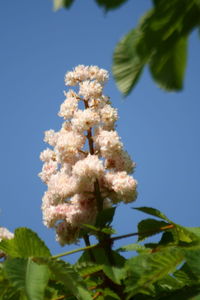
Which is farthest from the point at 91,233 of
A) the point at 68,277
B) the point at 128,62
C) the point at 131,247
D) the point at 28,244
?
the point at 128,62

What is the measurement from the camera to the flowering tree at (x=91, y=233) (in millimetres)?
1771

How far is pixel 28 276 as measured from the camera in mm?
1716

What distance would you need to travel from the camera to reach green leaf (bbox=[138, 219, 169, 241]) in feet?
8.09

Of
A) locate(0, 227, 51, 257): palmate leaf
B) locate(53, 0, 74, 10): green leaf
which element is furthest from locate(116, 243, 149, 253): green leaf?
locate(53, 0, 74, 10): green leaf

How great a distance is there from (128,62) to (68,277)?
4.57 ft

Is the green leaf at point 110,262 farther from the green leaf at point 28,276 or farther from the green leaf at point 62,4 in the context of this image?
the green leaf at point 62,4

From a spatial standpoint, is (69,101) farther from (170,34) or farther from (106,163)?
(170,34)

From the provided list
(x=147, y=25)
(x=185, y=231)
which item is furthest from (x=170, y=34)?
(x=185, y=231)

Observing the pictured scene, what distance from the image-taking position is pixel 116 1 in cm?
65

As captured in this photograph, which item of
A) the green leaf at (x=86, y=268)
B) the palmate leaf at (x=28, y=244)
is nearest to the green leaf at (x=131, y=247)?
the green leaf at (x=86, y=268)

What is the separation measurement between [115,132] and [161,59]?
2562 millimetres

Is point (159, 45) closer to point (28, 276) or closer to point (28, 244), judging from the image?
point (28, 276)

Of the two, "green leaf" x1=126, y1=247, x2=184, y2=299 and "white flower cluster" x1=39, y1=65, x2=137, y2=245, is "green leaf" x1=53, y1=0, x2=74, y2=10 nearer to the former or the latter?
"green leaf" x1=126, y1=247, x2=184, y2=299

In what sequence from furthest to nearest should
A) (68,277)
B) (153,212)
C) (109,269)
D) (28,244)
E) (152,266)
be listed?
(153,212) → (109,269) → (28,244) → (68,277) → (152,266)
